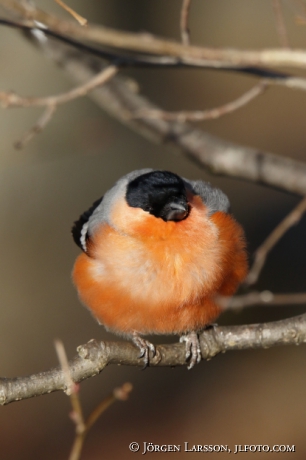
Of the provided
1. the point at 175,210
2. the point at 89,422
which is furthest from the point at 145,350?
the point at 89,422

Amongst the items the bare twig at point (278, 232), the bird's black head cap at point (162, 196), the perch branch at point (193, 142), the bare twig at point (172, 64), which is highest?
the perch branch at point (193, 142)

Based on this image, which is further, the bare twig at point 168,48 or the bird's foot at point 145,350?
the bird's foot at point 145,350

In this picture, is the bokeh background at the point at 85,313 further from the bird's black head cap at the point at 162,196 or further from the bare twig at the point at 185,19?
the bare twig at the point at 185,19

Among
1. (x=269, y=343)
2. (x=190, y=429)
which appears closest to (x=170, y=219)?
(x=269, y=343)

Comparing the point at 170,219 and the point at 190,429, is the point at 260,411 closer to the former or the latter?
the point at 190,429

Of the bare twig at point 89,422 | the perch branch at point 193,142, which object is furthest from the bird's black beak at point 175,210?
the bare twig at point 89,422

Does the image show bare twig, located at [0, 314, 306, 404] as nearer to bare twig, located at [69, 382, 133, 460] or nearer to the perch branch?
bare twig, located at [69, 382, 133, 460]

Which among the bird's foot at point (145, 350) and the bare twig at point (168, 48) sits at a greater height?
the bare twig at point (168, 48)

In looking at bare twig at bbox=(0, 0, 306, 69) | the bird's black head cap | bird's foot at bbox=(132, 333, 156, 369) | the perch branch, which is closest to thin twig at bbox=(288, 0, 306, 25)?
bare twig at bbox=(0, 0, 306, 69)
